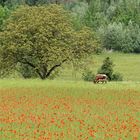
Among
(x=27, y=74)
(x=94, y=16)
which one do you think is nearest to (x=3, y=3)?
(x=94, y=16)

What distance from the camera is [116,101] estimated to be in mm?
35031

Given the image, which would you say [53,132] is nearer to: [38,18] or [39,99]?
[39,99]

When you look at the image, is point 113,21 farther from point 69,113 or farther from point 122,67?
point 69,113

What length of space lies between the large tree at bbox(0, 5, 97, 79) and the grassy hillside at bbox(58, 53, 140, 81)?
2028cm

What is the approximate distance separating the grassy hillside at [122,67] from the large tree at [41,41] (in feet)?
66.5

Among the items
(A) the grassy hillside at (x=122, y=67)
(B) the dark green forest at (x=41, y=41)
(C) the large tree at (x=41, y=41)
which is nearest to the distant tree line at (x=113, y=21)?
(A) the grassy hillside at (x=122, y=67)

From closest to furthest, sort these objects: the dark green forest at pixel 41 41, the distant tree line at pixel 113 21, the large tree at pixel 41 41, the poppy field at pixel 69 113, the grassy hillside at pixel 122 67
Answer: the poppy field at pixel 69 113
the large tree at pixel 41 41
the dark green forest at pixel 41 41
the grassy hillside at pixel 122 67
the distant tree line at pixel 113 21

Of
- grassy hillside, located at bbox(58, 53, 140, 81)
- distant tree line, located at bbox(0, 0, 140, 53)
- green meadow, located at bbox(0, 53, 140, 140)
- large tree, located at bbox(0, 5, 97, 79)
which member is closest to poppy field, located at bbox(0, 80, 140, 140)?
green meadow, located at bbox(0, 53, 140, 140)

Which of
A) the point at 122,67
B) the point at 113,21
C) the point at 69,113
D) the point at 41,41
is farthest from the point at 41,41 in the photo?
the point at 113,21

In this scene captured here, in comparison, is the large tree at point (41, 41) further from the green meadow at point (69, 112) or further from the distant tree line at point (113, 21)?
the distant tree line at point (113, 21)

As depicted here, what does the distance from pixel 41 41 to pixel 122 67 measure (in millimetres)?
51148

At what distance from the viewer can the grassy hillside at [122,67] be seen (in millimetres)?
96875

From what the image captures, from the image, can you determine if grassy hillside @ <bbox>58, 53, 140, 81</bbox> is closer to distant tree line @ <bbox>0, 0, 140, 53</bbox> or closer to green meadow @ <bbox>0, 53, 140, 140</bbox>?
distant tree line @ <bbox>0, 0, 140, 53</bbox>

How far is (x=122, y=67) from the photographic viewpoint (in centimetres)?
11438
